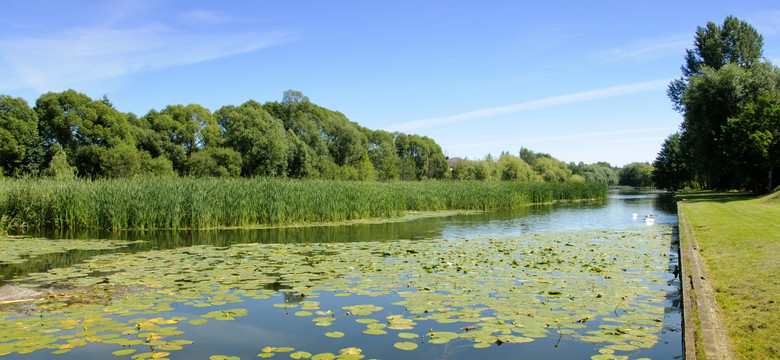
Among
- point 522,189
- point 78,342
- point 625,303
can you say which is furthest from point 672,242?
point 522,189

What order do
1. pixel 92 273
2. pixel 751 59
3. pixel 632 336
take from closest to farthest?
pixel 632 336 < pixel 92 273 < pixel 751 59

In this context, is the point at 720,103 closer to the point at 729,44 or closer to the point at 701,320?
the point at 729,44

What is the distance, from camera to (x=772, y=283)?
23.0ft

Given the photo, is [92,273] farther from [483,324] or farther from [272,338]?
[483,324]

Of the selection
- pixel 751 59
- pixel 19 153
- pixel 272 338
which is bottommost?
pixel 272 338

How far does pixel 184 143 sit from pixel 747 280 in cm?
6038

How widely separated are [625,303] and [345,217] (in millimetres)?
16149

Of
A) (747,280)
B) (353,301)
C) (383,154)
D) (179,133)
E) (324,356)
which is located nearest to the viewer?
(324,356)

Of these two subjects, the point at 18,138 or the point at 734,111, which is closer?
the point at 734,111

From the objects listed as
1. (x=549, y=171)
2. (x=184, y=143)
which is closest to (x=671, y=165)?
(x=549, y=171)

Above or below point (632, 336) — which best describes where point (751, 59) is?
above

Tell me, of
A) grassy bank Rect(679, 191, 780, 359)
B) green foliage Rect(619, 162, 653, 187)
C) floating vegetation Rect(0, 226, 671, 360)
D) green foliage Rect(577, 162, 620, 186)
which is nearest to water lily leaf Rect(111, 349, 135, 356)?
floating vegetation Rect(0, 226, 671, 360)

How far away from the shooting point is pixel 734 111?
35.4m

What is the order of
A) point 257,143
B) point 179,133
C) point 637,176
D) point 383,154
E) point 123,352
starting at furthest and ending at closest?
1. point 637,176
2. point 383,154
3. point 179,133
4. point 257,143
5. point 123,352
